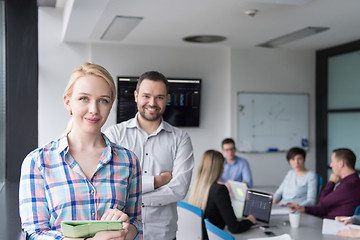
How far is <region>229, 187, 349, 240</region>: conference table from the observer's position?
2.92 meters

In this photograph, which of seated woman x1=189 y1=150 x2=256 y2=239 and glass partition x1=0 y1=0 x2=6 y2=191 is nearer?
glass partition x1=0 y1=0 x2=6 y2=191

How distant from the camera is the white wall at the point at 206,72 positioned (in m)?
5.45

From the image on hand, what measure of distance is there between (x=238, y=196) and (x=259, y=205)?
2.28 ft

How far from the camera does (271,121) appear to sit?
248 inches

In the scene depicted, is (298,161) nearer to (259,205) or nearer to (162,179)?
(259,205)

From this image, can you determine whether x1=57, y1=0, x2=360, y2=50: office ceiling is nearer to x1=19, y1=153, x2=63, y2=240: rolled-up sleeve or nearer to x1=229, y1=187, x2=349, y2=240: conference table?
x1=229, y1=187, x2=349, y2=240: conference table

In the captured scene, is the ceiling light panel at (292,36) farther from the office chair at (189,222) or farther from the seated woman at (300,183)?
the office chair at (189,222)

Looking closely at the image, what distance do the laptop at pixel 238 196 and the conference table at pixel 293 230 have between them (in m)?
0.32

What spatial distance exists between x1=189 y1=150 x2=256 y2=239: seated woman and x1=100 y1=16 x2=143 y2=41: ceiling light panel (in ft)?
6.68

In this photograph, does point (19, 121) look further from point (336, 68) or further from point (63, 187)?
point (336, 68)

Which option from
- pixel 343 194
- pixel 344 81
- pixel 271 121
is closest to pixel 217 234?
pixel 343 194

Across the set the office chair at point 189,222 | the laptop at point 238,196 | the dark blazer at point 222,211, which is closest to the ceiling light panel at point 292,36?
the laptop at point 238,196

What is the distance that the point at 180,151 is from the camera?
87.9 inches

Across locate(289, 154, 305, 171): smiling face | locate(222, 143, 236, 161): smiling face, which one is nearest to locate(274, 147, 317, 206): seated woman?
locate(289, 154, 305, 171): smiling face
